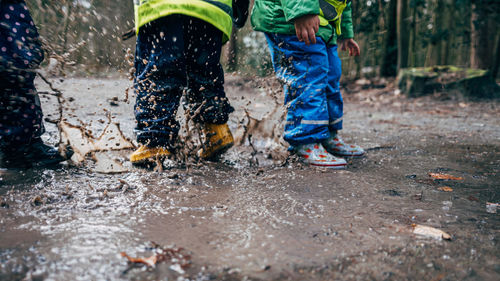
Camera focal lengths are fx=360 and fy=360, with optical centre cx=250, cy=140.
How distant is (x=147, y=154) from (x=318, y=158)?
38.6 inches

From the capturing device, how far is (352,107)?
17.9 ft

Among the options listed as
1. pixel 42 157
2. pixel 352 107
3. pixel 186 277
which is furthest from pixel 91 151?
pixel 352 107

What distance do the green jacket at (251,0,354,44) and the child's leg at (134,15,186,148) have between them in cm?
55

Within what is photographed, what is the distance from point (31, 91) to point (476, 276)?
6.79 feet

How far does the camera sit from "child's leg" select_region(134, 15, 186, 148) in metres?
1.86

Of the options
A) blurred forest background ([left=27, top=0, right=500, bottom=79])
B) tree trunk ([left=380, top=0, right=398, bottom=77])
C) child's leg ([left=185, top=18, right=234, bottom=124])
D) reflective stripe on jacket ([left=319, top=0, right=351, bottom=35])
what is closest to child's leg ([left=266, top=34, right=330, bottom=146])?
reflective stripe on jacket ([left=319, top=0, right=351, bottom=35])

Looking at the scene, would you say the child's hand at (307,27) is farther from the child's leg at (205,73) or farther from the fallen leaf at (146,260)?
the fallen leaf at (146,260)

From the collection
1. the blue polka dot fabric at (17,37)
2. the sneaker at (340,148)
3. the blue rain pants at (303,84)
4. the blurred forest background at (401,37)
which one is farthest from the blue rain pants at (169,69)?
the blurred forest background at (401,37)

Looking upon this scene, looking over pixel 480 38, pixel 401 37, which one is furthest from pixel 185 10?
pixel 401 37

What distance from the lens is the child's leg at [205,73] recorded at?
1.98 metres

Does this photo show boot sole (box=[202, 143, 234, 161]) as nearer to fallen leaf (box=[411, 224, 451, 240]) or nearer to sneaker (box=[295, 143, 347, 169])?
sneaker (box=[295, 143, 347, 169])

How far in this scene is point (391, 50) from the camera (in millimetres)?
7441

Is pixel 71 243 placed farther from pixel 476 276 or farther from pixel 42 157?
pixel 476 276

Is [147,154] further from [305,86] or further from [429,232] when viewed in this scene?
[429,232]
